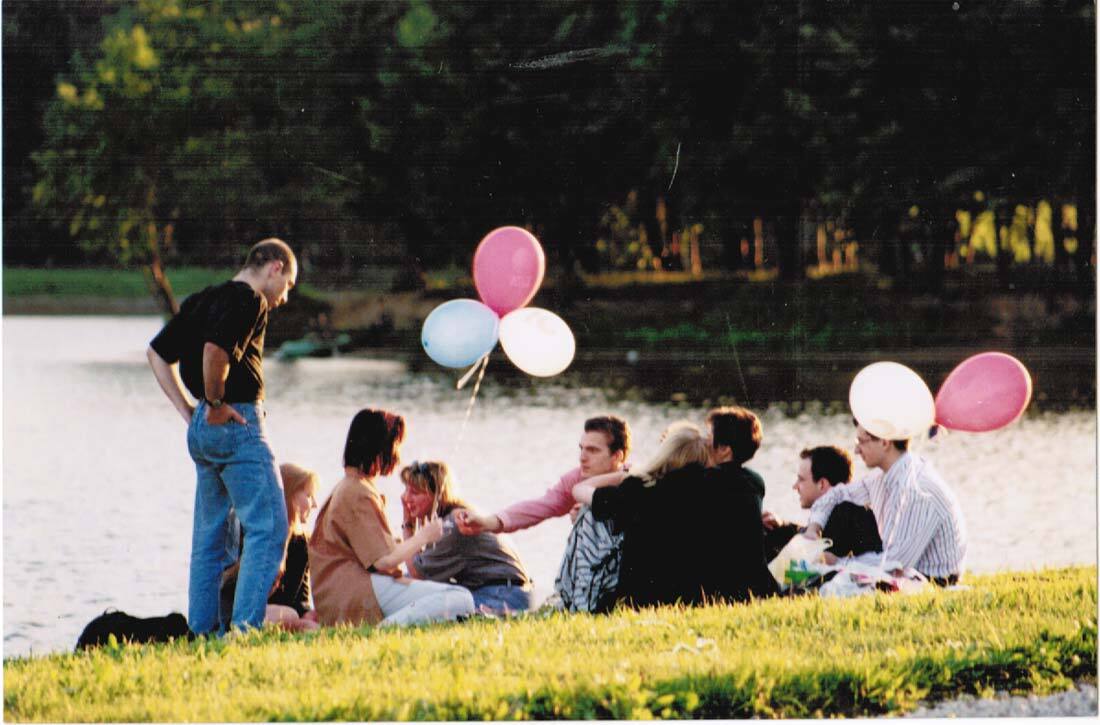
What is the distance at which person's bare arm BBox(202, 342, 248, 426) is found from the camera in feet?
17.4

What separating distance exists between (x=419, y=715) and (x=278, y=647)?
872mm

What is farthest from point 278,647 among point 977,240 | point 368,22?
point 977,240

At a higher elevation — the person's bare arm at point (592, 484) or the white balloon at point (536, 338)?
the white balloon at point (536, 338)

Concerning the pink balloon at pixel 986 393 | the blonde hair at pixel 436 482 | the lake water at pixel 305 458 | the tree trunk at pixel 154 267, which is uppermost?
the tree trunk at pixel 154 267

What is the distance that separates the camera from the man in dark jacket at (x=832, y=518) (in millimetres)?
5891

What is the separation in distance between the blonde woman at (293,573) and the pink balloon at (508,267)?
121cm

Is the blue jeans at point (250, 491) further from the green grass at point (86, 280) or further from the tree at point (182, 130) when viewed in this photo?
the tree at point (182, 130)

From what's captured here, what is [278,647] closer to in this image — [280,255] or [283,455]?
[280,255]

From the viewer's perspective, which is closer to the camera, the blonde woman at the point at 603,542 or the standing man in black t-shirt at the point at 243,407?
the blonde woman at the point at 603,542

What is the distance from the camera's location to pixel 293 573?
19.4 ft

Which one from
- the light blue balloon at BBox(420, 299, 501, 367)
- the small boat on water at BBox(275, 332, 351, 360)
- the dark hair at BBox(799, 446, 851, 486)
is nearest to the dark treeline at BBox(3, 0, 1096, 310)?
the light blue balloon at BBox(420, 299, 501, 367)

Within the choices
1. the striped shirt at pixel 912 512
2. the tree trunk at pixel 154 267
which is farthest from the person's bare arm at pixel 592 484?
the tree trunk at pixel 154 267

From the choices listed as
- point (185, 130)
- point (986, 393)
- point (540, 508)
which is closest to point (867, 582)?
point (986, 393)

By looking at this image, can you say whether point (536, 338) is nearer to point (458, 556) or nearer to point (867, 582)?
point (458, 556)
